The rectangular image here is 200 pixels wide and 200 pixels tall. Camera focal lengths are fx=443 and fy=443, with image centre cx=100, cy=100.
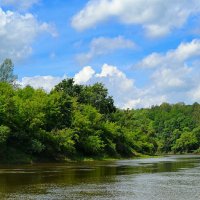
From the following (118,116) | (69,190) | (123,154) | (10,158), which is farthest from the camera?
(118,116)

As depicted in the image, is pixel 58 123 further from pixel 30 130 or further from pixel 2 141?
pixel 2 141

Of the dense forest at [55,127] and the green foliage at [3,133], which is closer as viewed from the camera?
the green foliage at [3,133]

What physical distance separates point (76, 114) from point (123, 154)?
3131 centimetres

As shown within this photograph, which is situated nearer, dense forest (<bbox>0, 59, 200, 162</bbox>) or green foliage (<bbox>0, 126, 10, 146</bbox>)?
green foliage (<bbox>0, 126, 10, 146</bbox>)

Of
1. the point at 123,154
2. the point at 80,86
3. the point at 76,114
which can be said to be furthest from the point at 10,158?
the point at 80,86

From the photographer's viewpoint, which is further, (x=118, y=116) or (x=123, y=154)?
(x=118, y=116)

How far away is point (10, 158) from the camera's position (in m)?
76.2

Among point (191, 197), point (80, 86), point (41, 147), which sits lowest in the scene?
point (191, 197)

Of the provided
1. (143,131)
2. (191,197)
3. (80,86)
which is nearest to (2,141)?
(191,197)

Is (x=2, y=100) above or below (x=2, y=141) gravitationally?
above

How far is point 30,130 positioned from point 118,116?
9334cm

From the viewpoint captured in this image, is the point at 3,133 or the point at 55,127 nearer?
the point at 3,133

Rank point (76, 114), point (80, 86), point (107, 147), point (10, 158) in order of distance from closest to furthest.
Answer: point (10, 158) → point (76, 114) → point (107, 147) → point (80, 86)

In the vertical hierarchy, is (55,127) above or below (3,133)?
above
